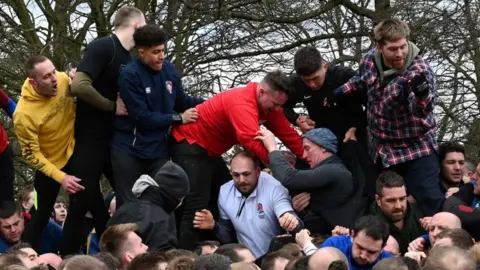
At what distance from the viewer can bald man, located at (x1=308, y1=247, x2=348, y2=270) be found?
5.75 metres

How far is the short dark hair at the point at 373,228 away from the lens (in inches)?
257

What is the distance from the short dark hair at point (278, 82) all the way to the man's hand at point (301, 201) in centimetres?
82

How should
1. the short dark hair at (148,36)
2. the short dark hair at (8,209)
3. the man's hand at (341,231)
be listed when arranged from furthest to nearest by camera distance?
the short dark hair at (8,209)
the short dark hair at (148,36)
the man's hand at (341,231)

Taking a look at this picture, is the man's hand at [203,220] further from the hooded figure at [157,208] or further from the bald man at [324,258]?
the bald man at [324,258]

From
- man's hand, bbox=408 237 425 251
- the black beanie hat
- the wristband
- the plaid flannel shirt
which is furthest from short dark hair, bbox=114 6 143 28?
man's hand, bbox=408 237 425 251

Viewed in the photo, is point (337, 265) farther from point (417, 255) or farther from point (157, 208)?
point (157, 208)

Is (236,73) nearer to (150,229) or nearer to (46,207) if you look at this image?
(46,207)

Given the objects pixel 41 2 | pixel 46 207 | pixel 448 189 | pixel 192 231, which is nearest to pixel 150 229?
pixel 192 231

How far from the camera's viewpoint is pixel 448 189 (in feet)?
26.1

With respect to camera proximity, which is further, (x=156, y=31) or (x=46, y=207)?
(x=46, y=207)

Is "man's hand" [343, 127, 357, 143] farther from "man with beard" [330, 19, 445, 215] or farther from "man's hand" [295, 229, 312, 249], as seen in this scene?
"man's hand" [295, 229, 312, 249]

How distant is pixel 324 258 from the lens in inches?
228

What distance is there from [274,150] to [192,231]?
0.98 metres

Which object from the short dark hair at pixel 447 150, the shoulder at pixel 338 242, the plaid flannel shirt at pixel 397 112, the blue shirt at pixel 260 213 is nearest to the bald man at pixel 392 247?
the shoulder at pixel 338 242
